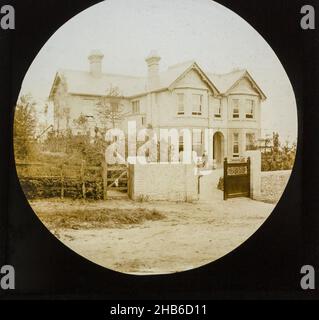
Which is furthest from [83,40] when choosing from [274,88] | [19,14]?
[274,88]

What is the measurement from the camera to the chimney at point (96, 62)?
3070mm

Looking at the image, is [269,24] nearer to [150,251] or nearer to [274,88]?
[274,88]

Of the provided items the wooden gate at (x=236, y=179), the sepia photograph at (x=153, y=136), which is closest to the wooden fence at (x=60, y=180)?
the sepia photograph at (x=153, y=136)

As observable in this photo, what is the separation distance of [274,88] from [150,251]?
1.46m

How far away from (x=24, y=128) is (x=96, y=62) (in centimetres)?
68

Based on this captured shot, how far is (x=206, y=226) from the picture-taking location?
10.4 feet

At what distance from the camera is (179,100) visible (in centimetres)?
318

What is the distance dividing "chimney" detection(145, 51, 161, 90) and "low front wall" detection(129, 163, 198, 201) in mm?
566

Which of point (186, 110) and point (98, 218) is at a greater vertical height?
point (186, 110)

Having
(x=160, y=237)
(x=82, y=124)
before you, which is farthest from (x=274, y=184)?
(x=82, y=124)

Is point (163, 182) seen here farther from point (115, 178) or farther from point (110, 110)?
point (110, 110)

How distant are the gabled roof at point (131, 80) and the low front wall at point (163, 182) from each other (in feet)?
1.79

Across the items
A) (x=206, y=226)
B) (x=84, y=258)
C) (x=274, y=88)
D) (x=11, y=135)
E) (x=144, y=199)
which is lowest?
(x=84, y=258)

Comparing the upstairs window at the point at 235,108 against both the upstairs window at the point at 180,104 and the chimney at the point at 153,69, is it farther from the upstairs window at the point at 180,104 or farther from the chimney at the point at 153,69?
the chimney at the point at 153,69
